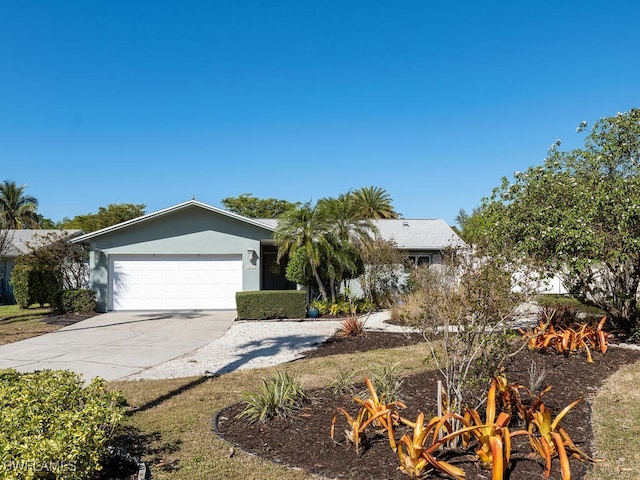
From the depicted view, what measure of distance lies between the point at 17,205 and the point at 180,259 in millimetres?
30472

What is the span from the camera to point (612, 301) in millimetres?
10781

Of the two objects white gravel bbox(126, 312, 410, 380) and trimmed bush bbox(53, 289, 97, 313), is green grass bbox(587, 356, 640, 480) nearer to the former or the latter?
white gravel bbox(126, 312, 410, 380)

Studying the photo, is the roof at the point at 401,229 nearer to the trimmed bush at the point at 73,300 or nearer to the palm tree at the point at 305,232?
the palm tree at the point at 305,232

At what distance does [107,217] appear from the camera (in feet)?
132

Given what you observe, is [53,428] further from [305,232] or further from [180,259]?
[180,259]

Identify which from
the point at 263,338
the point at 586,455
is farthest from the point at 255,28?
the point at 586,455

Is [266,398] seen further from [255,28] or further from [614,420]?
[255,28]

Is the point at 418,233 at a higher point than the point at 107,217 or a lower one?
lower

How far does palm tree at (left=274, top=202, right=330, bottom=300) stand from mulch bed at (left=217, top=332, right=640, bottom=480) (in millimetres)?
9295

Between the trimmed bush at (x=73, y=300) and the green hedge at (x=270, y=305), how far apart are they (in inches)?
241

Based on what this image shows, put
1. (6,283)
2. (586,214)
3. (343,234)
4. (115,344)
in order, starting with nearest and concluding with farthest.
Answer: (586,214), (115,344), (343,234), (6,283)

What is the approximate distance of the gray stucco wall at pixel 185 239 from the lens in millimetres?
18500

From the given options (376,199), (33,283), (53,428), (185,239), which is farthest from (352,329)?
(376,199)

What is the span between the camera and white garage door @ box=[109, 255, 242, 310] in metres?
18.5
